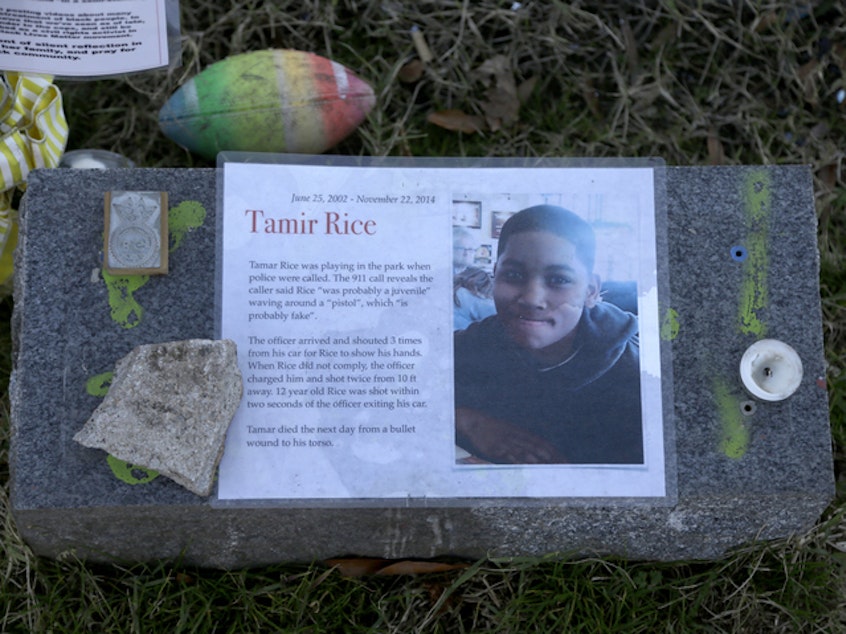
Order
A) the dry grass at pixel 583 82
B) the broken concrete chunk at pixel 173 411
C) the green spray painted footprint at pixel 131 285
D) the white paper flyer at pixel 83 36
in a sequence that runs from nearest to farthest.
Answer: the broken concrete chunk at pixel 173 411, the green spray painted footprint at pixel 131 285, the white paper flyer at pixel 83 36, the dry grass at pixel 583 82

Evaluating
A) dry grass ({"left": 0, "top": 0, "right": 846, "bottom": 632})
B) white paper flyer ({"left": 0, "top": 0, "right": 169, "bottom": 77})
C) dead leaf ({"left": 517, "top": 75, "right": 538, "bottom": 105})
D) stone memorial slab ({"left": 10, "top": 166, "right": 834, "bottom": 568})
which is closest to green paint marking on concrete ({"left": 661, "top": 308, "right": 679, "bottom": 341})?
stone memorial slab ({"left": 10, "top": 166, "right": 834, "bottom": 568})

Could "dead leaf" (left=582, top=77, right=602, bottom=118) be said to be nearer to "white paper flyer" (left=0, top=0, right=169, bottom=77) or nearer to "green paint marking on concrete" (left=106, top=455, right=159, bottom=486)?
"white paper flyer" (left=0, top=0, right=169, bottom=77)

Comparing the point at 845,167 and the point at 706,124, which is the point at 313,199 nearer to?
the point at 706,124

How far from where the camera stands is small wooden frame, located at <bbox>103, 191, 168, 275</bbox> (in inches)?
63.7

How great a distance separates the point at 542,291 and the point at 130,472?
87cm

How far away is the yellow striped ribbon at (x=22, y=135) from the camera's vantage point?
1.81 meters

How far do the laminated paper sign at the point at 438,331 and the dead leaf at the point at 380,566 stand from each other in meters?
0.28

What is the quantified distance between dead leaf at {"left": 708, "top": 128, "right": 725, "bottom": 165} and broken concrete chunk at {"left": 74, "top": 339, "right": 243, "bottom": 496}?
1.42m

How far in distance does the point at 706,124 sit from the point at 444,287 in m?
1.07

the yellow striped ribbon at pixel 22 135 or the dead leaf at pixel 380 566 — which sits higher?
the yellow striped ribbon at pixel 22 135

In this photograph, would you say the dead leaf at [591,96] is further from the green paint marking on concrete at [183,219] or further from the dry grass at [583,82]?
the green paint marking on concrete at [183,219]

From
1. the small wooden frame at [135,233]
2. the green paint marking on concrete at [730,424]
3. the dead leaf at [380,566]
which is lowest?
the dead leaf at [380,566]

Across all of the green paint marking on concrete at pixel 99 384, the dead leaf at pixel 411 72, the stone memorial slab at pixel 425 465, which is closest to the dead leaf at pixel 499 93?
the dead leaf at pixel 411 72

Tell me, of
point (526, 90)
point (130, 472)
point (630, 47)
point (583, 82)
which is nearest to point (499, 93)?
point (526, 90)
